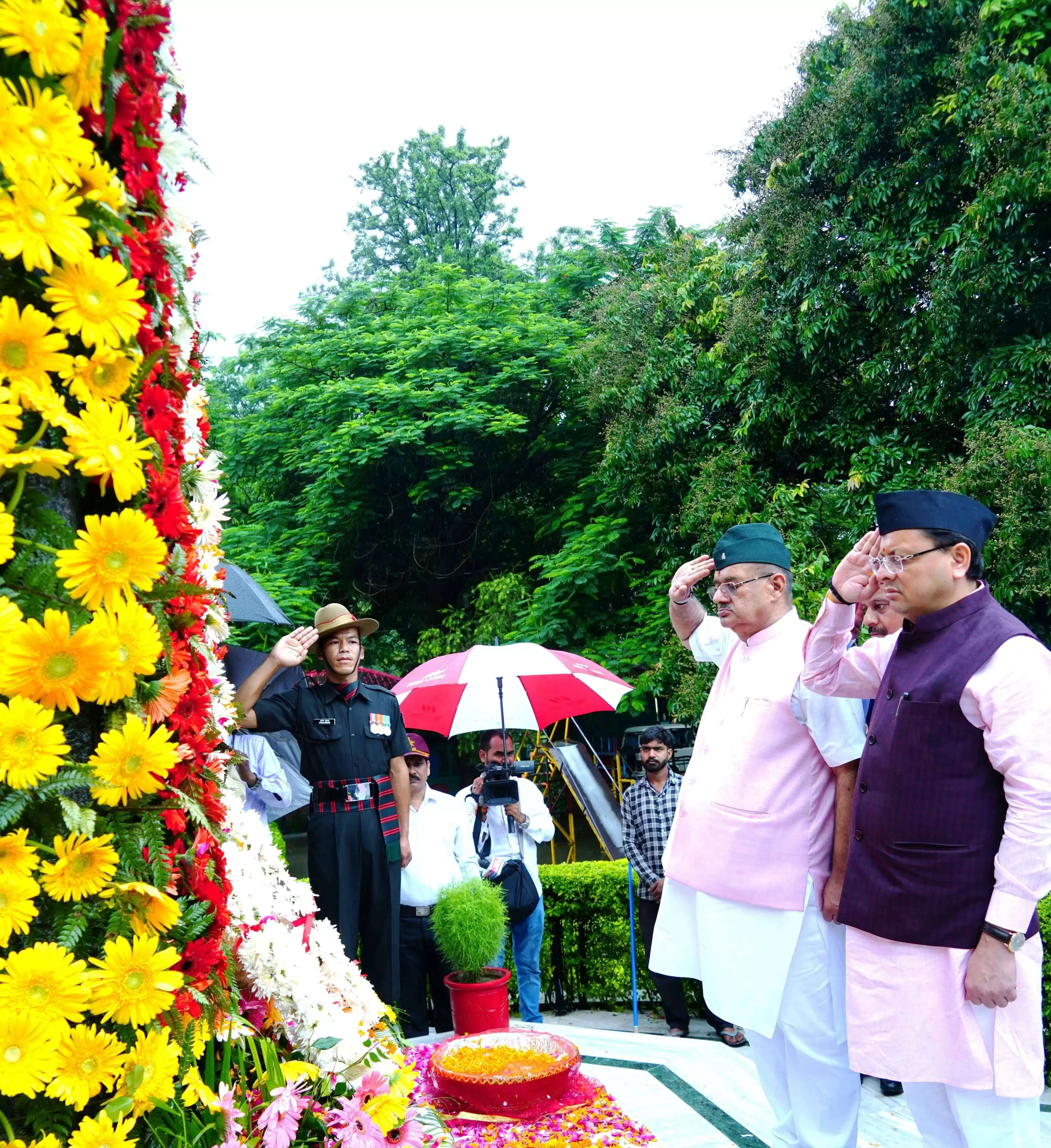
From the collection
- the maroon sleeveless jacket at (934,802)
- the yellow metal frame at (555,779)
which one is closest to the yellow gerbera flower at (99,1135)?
the maroon sleeveless jacket at (934,802)

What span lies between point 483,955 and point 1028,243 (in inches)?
304

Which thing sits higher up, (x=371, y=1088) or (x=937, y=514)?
(x=937, y=514)

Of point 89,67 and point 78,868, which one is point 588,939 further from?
point 89,67

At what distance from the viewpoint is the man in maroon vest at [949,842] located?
2598 mm

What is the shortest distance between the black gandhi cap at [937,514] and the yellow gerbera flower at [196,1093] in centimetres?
216

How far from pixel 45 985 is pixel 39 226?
1.09m

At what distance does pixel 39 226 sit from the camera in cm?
142

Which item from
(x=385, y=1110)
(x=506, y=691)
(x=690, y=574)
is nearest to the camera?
(x=385, y=1110)

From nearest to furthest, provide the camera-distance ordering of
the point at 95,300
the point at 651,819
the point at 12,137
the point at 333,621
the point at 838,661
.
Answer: the point at 12,137 → the point at 95,300 → the point at 838,661 → the point at 333,621 → the point at 651,819

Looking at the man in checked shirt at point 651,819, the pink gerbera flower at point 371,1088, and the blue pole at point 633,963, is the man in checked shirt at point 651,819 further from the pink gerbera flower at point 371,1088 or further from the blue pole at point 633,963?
the pink gerbera flower at point 371,1088

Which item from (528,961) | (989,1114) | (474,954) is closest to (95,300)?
(989,1114)

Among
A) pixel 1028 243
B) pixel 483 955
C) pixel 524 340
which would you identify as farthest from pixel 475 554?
pixel 483 955

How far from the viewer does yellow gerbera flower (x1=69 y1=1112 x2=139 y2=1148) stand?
1.55 m

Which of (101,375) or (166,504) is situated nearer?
(101,375)
